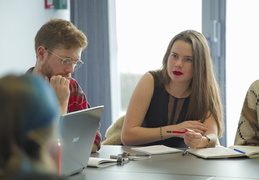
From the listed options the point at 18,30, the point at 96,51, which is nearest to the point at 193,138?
the point at 18,30

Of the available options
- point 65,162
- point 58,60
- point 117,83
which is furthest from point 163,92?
point 117,83

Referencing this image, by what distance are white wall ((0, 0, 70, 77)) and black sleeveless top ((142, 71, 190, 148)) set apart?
1343 mm

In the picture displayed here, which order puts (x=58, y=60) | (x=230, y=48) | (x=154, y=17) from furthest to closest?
1. (x=154, y=17)
2. (x=230, y=48)
3. (x=58, y=60)

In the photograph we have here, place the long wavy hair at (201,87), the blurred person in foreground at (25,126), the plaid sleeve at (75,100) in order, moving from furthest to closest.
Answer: the long wavy hair at (201,87)
the plaid sleeve at (75,100)
the blurred person in foreground at (25,126)

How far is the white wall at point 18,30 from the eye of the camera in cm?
370

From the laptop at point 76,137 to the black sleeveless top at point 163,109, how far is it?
920 millimetres

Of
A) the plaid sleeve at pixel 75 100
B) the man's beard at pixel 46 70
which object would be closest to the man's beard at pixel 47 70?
the man's beard at pixel 46 70

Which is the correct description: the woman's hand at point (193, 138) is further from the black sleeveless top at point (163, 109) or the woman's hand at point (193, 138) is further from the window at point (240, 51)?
the window at point (240, 51)

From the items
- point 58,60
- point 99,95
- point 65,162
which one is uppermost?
point 58,60

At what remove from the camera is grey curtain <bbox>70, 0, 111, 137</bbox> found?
4.39 meters

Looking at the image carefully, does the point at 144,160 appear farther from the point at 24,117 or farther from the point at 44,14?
the point at 44,14

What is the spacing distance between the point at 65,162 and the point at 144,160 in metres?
0.46

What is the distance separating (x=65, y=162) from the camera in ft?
5.64

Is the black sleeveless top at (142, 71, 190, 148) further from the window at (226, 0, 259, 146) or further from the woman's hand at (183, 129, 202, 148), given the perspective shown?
the window at (226, 0, 259, 146)
